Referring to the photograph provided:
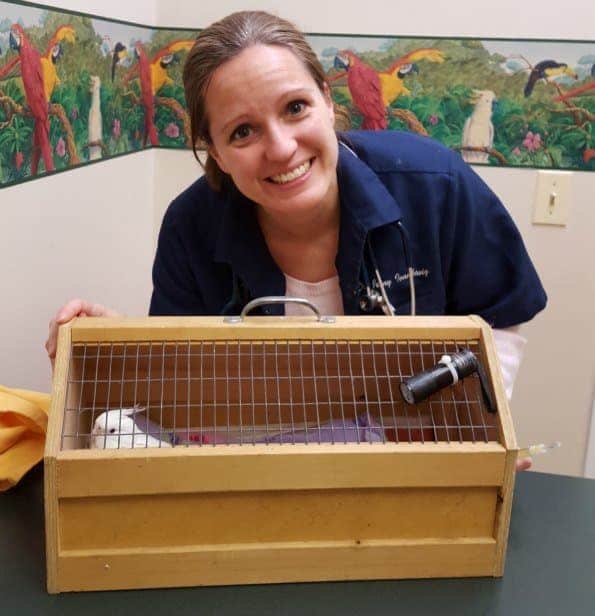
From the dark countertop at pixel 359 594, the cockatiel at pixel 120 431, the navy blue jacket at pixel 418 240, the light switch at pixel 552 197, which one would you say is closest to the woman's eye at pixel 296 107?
the navy blue jacket at pixel 418 240

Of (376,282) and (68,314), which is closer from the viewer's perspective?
(68,314)

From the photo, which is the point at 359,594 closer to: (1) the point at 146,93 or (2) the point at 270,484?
(2) the point at 270,484

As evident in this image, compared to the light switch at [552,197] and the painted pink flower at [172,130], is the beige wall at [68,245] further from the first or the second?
the light switch at [552,197]

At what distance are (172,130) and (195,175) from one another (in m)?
0.12

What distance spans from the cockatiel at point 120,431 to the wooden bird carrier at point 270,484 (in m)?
0.01

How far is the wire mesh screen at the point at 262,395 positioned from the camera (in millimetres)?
816

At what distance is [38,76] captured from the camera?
117 cm

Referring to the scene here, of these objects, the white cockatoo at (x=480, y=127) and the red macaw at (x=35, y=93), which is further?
the white cockatoo at (x=480, y=127)

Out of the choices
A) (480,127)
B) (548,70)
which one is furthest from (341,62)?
(548,70)

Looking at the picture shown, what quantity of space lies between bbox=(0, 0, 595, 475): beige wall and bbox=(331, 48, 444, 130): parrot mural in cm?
5

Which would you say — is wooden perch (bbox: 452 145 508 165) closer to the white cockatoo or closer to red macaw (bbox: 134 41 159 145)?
the white cockatoo

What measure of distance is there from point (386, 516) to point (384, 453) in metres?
0.08

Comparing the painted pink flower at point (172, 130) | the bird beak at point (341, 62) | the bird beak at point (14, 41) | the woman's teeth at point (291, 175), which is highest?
the bird beak at point (14, 41)

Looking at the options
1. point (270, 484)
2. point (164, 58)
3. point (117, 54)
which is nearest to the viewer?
point (270, 484)
